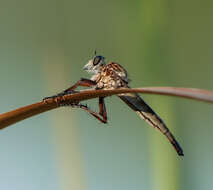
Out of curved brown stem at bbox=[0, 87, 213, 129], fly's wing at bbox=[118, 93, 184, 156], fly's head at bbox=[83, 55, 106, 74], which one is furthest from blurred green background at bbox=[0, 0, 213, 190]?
curved brown stem at bbox=[0, 87, 213, 129]

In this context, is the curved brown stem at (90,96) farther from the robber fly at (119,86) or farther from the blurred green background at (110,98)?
the blurred green background at (110,98)

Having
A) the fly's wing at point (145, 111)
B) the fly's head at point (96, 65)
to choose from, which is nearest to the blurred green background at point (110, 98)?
the fly's head at point (96, 65)

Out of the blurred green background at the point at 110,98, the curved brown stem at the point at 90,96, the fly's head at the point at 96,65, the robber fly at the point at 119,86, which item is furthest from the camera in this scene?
the blurred green background at the point at 110,98

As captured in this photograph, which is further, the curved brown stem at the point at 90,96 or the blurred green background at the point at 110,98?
the blurred green background at the point at 110,98

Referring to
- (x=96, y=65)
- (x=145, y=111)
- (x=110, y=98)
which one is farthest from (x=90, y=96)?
(x=110, y=98)

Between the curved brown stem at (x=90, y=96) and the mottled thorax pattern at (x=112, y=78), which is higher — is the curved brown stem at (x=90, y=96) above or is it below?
below

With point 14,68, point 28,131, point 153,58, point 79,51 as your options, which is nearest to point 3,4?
point 14,68
